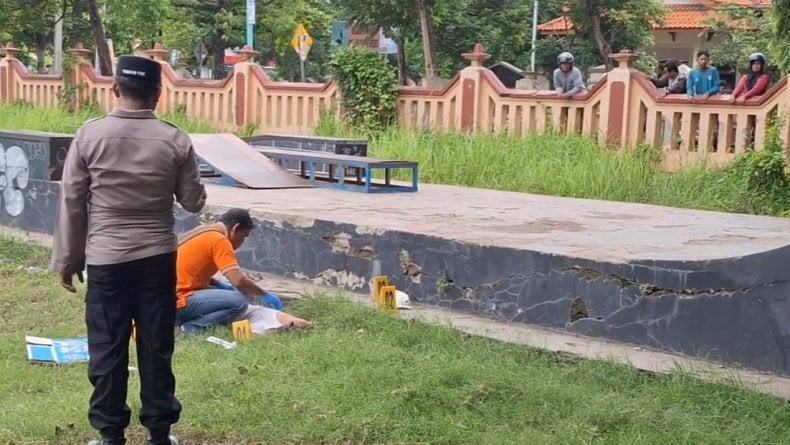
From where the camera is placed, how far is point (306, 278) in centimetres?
838

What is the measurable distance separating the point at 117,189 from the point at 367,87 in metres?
11.9

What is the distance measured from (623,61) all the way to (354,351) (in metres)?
8.69

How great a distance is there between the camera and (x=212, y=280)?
6953 mm

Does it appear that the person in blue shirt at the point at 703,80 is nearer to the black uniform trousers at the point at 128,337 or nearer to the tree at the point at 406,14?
the tree at the point at 406,14

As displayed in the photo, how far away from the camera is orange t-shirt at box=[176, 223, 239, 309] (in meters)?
6.42

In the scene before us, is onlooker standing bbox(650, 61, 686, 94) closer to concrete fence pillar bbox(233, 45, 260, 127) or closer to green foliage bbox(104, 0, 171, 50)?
concrete fence pillar bbox(233, 45, 260, 127)

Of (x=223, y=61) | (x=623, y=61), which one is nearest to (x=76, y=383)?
(x=623, y=61)

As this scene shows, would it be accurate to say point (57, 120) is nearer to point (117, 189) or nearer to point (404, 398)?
point (404, 398)

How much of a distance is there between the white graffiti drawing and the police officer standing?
7045 millimetres

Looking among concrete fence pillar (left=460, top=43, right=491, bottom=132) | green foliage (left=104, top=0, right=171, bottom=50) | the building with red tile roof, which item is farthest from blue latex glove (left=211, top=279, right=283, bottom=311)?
the building with red tile roof

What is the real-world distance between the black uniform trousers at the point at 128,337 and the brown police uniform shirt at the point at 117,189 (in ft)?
0.21

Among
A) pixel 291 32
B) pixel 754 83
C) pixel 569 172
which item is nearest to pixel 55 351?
pixel 569 172

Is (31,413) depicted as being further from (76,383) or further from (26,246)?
(26,246)

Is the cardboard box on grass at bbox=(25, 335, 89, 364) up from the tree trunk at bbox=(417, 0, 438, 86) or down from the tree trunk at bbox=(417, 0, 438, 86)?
down
